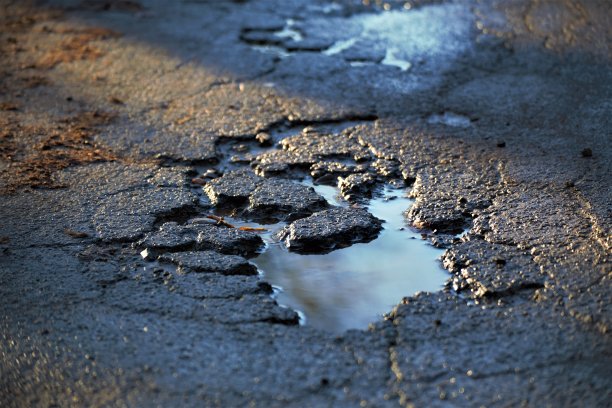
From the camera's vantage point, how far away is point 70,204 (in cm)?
286

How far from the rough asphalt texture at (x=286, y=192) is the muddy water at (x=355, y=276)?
0.07 metres

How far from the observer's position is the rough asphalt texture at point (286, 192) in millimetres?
1984

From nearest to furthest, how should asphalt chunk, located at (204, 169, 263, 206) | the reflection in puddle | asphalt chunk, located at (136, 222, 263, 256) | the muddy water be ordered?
the muddy water < asphalt chunk, located at (136, 222, 263, 256) < asphalt chunk, located at (204, 169, 263, 206) < the reflection in puddle

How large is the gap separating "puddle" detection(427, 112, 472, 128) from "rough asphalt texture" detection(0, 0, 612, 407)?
2 centimetres

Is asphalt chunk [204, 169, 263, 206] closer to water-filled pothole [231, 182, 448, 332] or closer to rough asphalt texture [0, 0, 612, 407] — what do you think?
rough asphalt texture [0, 0, 612, 407]

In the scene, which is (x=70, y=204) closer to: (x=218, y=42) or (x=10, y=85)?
(x=10, y=85)

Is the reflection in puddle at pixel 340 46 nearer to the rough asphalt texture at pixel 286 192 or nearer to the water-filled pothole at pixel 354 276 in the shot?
the rough asphalt texture at pixel 286 192

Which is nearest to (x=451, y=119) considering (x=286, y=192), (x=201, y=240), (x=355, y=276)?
(x=286, y=192)

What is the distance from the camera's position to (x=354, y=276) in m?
2.45

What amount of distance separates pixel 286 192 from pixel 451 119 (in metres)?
1.05

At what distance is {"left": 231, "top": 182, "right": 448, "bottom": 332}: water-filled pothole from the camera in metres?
2.27

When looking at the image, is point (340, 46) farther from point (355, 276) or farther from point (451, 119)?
point (355, 276)

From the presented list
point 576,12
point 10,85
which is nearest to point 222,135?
point 10,85

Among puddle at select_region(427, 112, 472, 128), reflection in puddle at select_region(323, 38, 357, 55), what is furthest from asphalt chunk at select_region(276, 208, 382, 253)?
reflection in puddle at select_region(323, 38, 357, 55)
